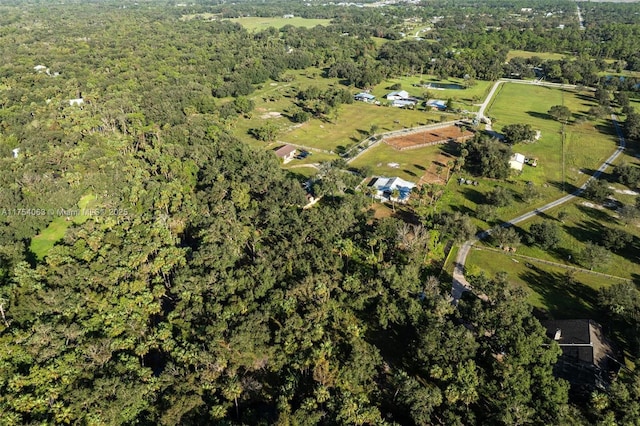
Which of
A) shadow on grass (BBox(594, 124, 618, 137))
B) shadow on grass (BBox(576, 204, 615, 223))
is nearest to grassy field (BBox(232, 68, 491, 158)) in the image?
shadow on grass (BBox(594, 124, 618, 137))

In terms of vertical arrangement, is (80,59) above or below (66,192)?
above

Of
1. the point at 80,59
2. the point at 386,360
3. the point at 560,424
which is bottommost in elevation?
the point at 386,360

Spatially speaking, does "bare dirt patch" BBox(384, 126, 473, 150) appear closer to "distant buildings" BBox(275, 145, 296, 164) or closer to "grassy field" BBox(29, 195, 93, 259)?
"distant buildings" BBox(275, 145, 296, 164)

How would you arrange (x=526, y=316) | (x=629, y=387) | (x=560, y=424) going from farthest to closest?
(x=526, y=316) < (x=629, y=387) < (x=560, y=424)

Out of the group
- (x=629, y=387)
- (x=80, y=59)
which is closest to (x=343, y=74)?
(x=80, y=59)

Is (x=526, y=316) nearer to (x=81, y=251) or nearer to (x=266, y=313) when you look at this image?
(x=266, y=313)

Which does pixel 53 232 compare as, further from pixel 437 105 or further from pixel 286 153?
pixel 437 105

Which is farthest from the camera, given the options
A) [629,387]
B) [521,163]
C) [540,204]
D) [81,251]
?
[521,163]

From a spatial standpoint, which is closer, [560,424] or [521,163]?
[560,424]

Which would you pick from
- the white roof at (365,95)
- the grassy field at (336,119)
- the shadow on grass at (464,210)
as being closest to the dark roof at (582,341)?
the shadow on grass at (464,210)
